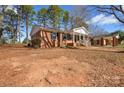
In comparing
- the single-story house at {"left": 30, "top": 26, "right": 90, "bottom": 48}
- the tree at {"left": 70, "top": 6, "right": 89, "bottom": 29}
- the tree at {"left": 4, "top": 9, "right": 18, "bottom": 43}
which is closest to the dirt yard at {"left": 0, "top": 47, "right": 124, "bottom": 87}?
the tree at {"left": 4, "top": 9, "right": 18, "bottom": 43}

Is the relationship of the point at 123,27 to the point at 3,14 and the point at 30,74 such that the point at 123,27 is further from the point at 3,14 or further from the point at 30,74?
the point at 3,14

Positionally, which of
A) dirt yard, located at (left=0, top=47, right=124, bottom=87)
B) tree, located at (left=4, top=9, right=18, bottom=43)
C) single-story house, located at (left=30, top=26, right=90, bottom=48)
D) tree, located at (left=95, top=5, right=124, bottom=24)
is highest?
tree, located at (left=95, top=5, right=124, bottom=24)

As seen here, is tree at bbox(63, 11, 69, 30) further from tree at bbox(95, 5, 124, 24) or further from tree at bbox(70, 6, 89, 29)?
tree at bbox(95, 5, 124, 24)

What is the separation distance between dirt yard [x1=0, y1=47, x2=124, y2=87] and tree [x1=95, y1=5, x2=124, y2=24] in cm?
83

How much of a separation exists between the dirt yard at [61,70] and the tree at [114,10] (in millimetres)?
835

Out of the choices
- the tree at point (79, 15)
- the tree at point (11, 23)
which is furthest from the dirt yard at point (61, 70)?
the tree at point (79, 15)

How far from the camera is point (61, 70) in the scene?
11.8 feet

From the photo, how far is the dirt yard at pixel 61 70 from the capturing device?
3293 mm

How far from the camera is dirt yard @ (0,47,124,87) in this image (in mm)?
3293

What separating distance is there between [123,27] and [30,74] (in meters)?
2.20

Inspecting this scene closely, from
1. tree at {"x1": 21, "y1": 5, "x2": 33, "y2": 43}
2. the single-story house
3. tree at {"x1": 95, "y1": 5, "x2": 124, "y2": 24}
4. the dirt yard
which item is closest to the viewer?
the dirt yard

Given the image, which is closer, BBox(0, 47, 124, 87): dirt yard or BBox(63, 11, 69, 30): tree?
BBox(0, 47, 124, 87): dirt yard

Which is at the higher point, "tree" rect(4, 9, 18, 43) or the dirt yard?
"tree" rect(4, 9, 18, 43)
